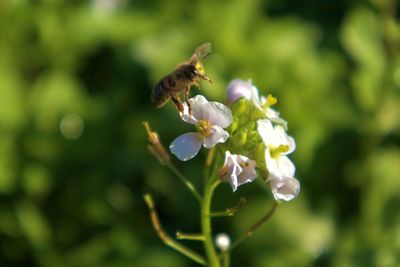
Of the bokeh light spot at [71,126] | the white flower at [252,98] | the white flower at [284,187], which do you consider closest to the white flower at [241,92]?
the white flower at [252,98]

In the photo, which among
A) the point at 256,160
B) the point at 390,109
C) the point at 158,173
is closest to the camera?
the point at 256,160

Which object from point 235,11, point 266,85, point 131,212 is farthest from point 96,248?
point 235,11

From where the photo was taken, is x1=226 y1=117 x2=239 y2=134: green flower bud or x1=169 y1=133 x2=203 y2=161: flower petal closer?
x1=169 y1=133 x2=203 y2=161: flower petal

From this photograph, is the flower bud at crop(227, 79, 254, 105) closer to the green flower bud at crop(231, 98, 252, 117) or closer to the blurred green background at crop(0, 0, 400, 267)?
the green flower bud at crop(231, 98, 252, 117)

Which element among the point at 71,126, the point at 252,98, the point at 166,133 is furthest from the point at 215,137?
the point at 71,126

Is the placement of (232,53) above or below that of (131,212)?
above

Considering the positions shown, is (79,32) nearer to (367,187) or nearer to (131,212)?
(131,212)

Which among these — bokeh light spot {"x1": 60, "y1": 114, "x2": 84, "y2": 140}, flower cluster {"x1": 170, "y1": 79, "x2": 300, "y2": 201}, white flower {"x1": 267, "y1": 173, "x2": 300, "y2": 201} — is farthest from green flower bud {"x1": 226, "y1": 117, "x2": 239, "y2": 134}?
bokeh light spot {"x1": 60, "y1": 114, "x2": 84, "y2": 140}
